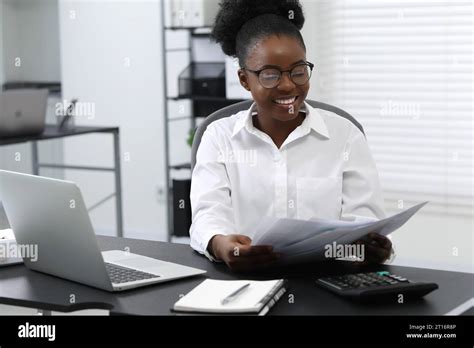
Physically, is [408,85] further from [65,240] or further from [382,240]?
[65,240]

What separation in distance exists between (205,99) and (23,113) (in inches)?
37.2

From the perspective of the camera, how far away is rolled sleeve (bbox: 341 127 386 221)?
74.3 inches

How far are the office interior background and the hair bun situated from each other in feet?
3.89

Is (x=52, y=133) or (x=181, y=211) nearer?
(x=181, y=211)

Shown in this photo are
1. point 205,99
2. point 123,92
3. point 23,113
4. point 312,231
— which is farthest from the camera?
point 123,92

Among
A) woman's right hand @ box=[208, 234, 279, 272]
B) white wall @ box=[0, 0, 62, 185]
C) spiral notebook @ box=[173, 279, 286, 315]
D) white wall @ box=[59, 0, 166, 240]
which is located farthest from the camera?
white wall @ box=[0, 0, 62, 185]

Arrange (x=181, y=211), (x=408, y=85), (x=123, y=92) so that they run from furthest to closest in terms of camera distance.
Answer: (x=123, y=92)
(x=408, y=85)
(x=181, y=211)

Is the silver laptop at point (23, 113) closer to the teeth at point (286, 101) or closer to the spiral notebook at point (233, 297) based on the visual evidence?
the teeth at point (286, 101)

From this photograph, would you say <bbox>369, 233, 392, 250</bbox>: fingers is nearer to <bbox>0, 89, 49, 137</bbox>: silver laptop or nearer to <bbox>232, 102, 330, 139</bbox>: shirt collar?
<bbox>232, 102, 330, 139</bbox>: shirt collar

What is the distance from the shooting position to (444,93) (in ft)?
12.7

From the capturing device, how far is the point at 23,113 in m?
3.84

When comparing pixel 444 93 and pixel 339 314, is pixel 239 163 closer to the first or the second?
pixel 339 314

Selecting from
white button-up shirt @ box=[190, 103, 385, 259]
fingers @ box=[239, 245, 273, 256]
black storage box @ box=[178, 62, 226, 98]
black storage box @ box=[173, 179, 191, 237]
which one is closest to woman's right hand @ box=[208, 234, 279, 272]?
fingers @ box=[239, 245, 273, 256]

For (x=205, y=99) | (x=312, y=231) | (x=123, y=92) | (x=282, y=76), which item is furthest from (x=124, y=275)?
(x=123, y=92)
